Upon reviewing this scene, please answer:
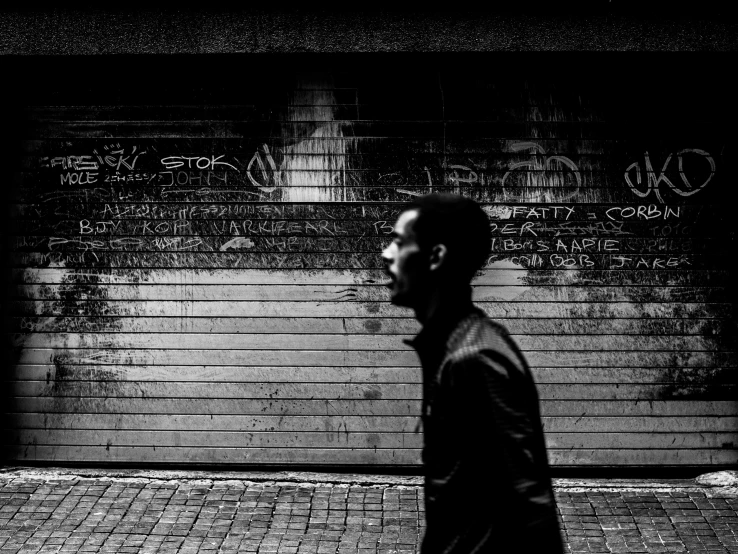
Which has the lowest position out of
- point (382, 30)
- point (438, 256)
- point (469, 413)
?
point (469, 413)

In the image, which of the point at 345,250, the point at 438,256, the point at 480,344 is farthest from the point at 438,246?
the point at 345,250

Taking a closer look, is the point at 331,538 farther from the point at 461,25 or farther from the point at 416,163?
the point at 461,25

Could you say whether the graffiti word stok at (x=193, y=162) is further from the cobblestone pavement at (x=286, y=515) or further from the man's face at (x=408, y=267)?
the man's face at (x=408, y=267)

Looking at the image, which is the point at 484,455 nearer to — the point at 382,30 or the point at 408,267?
the point at 408,267

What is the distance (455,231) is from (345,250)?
174 inches

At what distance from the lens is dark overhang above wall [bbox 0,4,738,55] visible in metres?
6.55

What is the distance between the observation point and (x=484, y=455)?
87.7 inches

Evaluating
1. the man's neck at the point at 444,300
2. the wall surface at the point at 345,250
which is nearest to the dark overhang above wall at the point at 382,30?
the wall surface at the point at 345,250

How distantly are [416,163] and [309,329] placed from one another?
1.50 m

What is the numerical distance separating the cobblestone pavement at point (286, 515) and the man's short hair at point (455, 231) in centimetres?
350

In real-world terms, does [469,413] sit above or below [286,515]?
above

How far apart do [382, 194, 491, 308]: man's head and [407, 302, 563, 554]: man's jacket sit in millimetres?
198

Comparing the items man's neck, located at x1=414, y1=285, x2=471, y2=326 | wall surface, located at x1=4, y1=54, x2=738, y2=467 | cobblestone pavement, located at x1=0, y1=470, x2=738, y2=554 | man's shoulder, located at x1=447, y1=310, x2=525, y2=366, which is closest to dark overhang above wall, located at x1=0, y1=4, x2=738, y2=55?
wall surface, located at x1=4, y1=54, x2=738, y2=467

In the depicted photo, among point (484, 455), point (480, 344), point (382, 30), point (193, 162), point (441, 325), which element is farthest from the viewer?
point (193, 162)
